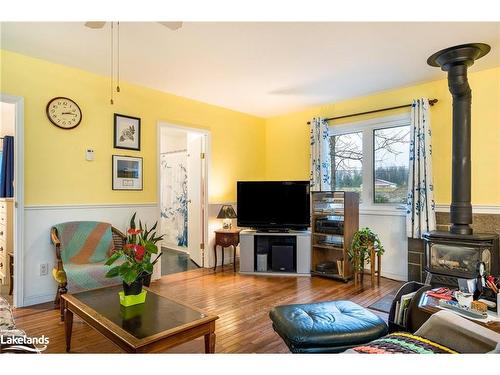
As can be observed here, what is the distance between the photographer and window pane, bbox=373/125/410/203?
4.00 m

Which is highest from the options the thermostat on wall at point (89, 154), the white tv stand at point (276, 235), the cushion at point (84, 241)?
the thermostat on wall at point (89, 154)

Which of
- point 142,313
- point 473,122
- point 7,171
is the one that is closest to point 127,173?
point 7,171

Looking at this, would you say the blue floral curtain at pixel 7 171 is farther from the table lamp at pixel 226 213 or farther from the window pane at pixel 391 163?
the window pane at pixel 391 163

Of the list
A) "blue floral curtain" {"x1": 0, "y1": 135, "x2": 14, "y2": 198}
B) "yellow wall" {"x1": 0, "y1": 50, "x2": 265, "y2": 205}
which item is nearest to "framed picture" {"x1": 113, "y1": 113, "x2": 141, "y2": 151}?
"yellow wall" {"x1": 0, "y1": 50, "x2": 265, "y2": 205}

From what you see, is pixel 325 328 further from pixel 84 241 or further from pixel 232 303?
pixel 84 241

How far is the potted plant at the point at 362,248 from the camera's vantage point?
147 inches

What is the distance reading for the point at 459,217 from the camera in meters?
3.06

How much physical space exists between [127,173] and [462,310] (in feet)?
11.5

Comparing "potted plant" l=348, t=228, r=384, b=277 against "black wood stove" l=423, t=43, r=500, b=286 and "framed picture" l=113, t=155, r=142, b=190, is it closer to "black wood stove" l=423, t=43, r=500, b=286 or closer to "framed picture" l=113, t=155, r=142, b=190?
"black wood stove" l=423, t=43, r=500, b=286

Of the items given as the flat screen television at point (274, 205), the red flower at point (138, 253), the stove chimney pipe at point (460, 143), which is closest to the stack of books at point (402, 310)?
the stove chimney pipe at point (460, 143)

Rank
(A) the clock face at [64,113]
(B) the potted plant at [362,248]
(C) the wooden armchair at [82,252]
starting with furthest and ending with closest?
(B) the potted plant at [362,248]
(A) the clock face at [64,113]
(C) the wooden armchair at [82,252]

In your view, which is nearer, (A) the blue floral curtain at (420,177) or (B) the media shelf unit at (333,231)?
(A) the blue floral curtain at (420,177)

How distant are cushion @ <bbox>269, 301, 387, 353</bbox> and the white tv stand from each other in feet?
7.05

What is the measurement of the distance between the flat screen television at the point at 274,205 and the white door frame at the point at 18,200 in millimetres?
2548
